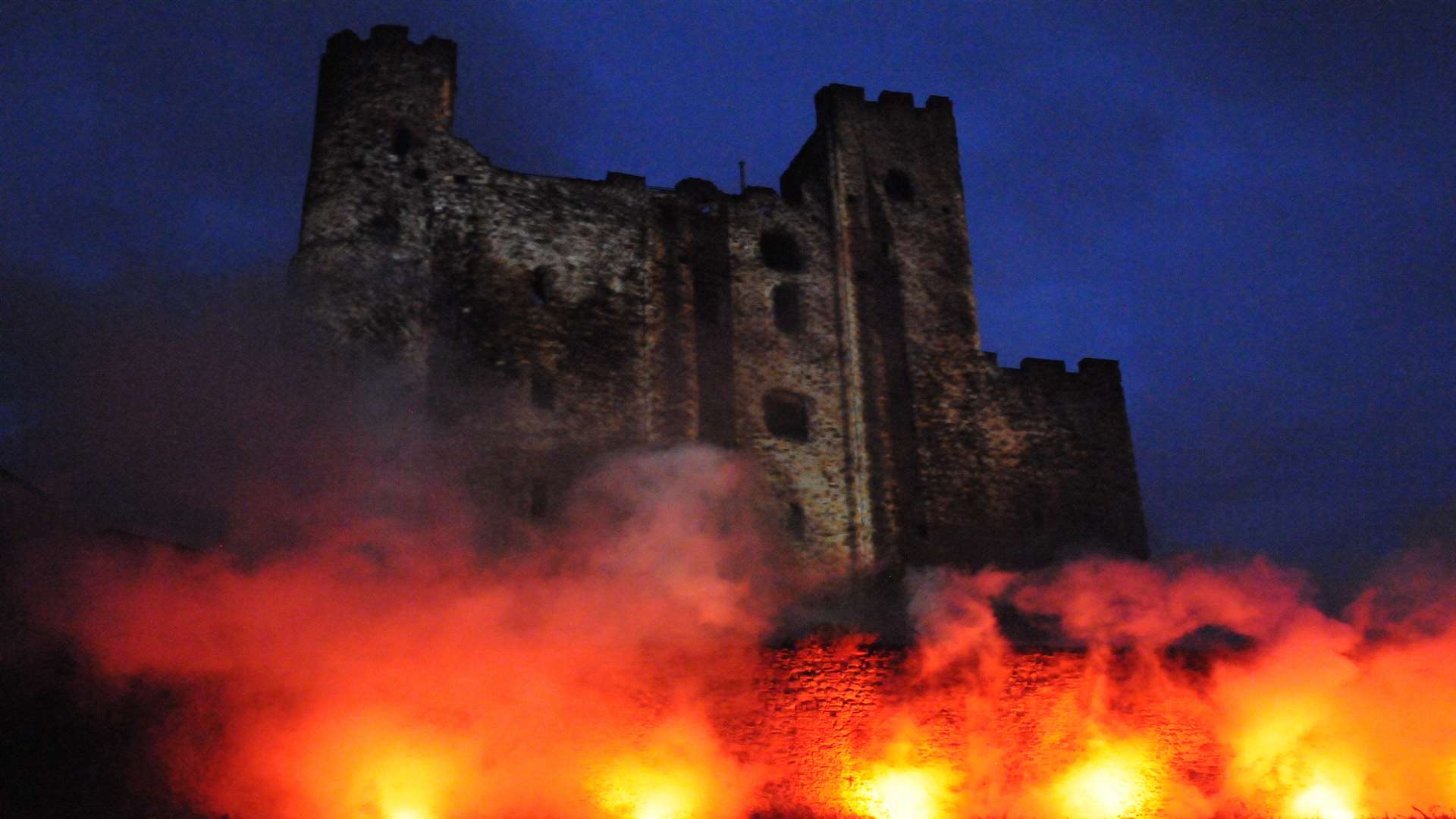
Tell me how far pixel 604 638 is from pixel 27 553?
710 cm

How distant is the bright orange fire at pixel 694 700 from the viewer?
14.5 meters

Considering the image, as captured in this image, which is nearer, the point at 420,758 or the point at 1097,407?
the point at 420,758

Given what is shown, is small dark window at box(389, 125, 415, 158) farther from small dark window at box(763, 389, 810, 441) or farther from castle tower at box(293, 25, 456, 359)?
small dark window at box(763, 389, 810, 441)

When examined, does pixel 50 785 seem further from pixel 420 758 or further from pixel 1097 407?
pixel 1097 407

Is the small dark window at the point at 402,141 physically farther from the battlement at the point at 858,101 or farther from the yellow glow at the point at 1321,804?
the yellow glow at the point at 1321,804

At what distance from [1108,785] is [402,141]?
1643cm

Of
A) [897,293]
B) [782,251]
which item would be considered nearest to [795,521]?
[897,293]

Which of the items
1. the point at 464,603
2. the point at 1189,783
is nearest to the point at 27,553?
the point at 464,603

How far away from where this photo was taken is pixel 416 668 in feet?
51.6

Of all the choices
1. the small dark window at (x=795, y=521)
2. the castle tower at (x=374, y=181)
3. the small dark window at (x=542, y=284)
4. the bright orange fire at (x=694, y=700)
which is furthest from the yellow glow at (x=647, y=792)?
the small dark window at (x=542, y=284)

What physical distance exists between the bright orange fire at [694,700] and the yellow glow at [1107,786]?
1.2 inches

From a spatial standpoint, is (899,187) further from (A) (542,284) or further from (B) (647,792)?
(B) (647,792)

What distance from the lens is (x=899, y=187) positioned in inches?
1041

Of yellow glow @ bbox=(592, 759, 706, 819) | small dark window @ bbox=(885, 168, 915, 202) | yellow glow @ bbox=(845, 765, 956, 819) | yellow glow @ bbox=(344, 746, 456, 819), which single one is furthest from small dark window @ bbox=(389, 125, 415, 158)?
yellow glow @ bbox=(845, 765, 956, 819)
